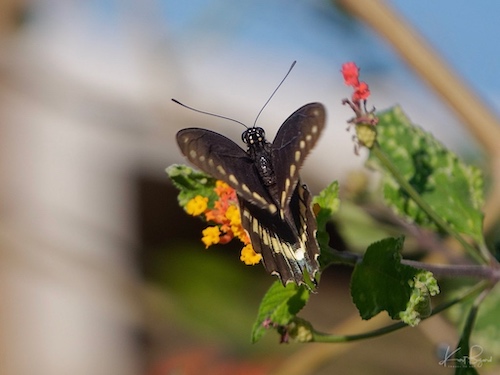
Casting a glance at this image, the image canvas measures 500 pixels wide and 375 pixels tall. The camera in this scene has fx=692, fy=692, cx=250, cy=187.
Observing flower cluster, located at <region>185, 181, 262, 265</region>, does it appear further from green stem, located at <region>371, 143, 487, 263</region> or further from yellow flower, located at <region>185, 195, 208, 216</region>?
green stem, located at <region>371, 143, 487, 263</region>

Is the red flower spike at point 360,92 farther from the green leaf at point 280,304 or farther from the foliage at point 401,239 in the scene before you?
the green leaf at point 280,304

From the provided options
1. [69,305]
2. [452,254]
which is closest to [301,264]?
[452,254]

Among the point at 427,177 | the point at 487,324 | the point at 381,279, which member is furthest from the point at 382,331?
the point at 487,324

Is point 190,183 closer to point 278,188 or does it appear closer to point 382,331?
point 278,188

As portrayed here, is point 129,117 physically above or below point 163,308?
above

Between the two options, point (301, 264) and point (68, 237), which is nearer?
point (301, 264)

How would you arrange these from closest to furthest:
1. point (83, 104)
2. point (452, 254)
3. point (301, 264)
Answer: point (301, 264), point (452, 254), point (83, 104)

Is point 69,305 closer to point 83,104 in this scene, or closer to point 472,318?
point 83,104
